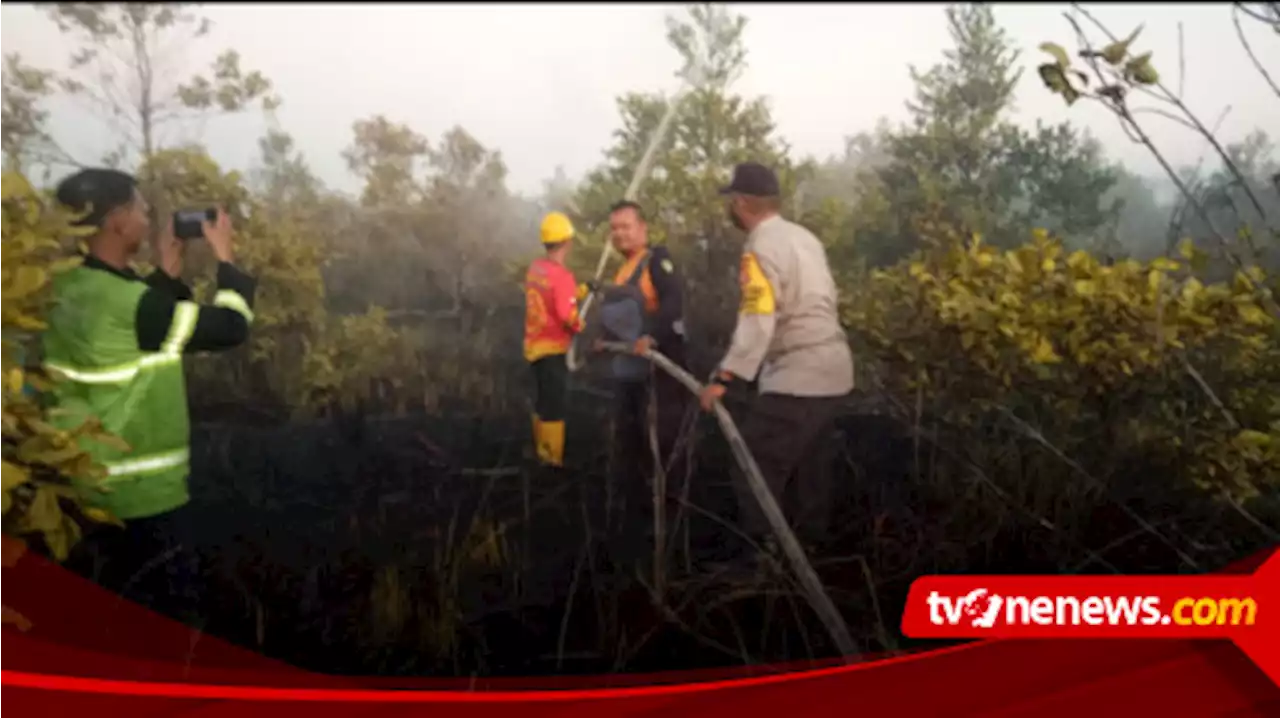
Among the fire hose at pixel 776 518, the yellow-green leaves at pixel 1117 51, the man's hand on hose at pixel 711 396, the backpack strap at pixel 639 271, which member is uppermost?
the yellow-green leaves at pixel 1117 51

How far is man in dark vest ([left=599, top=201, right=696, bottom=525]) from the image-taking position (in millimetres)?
1566

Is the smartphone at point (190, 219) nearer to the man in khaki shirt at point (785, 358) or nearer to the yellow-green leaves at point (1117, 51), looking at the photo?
the man in khaki shirt at point (785, 358)

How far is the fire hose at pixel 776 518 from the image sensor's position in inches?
62.2

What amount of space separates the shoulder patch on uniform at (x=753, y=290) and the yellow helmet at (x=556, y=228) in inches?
11.5

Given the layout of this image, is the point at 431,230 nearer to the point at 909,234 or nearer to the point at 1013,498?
the point at 909,234

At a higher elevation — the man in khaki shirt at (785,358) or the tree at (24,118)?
the tree at (24,118)

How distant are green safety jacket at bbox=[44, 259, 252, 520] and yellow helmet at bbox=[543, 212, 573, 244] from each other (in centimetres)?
49

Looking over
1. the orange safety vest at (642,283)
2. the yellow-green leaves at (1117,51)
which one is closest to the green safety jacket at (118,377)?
the orange safety vest at (642,283)

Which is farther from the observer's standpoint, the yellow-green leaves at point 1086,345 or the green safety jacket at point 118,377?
the yellow-green leaves at point 1086,345

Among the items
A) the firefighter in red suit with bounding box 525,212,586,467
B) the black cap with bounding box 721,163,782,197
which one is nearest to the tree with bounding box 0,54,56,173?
the firefighter in red suit with bounding box 525,212,586,467

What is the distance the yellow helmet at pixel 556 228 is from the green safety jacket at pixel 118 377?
49 centimetres

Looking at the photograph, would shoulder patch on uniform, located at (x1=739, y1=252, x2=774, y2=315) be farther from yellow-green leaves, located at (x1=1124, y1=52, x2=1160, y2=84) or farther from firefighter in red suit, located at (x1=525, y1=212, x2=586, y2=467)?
yellow-green leaves, located at (x1=1124, y1=52, x2=1160, y2=84)

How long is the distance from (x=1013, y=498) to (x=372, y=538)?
1104mm

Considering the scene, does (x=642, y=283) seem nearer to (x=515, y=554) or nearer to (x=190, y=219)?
(x=515, y=554)
